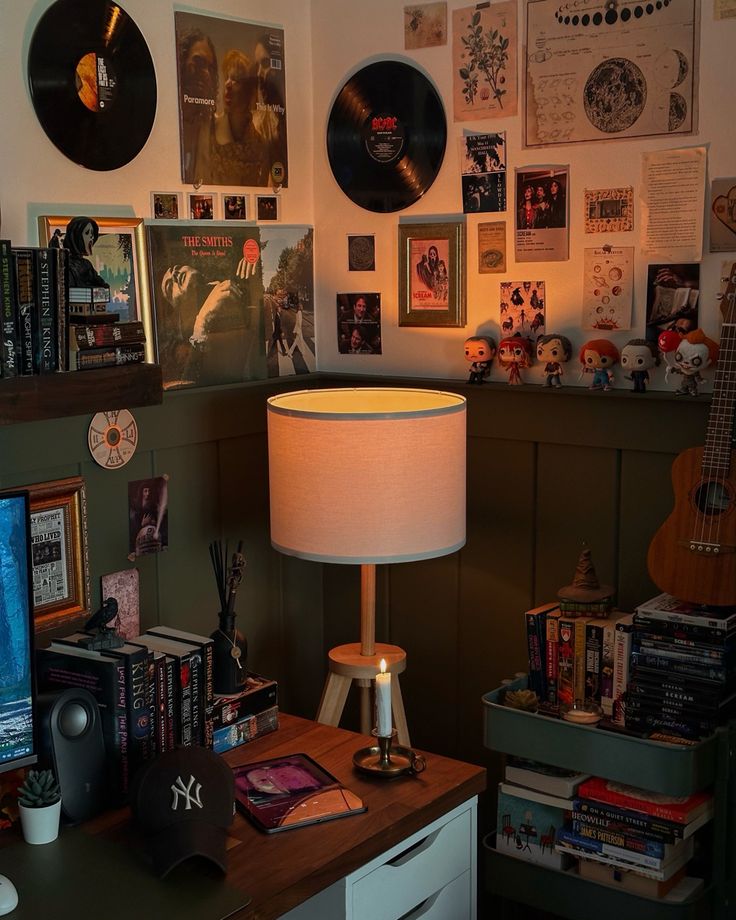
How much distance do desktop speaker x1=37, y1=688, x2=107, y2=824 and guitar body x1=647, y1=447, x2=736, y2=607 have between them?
102 centimetres

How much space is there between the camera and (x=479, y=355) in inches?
97.1

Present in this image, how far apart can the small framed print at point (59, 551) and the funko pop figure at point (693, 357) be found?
1.15 m

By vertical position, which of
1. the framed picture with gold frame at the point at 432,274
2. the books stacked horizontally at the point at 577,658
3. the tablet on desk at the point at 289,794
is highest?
the framed picture with gold frame at the point at 432,274

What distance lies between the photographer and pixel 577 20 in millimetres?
2299

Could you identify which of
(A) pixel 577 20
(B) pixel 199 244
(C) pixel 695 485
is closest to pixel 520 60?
(A) pixel 577 20

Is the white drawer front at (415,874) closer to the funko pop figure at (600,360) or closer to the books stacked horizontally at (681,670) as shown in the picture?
the books stacked horizontally at (681,670)

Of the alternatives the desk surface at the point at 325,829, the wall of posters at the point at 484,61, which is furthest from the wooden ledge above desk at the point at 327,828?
the wall of posters at the point at 484,61

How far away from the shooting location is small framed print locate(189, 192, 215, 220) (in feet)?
7.97

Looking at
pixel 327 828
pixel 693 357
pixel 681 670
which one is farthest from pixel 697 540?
pixel 327 828

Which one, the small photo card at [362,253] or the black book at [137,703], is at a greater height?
the small photo card at [362,253]

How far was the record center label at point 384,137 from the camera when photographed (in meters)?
2.57

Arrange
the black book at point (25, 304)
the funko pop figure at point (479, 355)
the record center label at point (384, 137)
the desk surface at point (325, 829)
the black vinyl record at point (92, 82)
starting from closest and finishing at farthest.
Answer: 1. the desk surface at point (325, 829)
2. the black book at point (25, 304)
3. the black vinyl record at point (92, 82)
4. the funko pop figure at point (479, 355)
5. the record center label at point (384, 137)

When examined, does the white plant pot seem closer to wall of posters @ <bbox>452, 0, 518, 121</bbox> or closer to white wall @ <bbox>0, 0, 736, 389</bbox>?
white wall @ <bbox>0, 0, 736, 389</bbox>

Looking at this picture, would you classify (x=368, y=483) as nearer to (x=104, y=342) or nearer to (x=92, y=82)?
(x=104, y=342)
